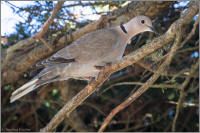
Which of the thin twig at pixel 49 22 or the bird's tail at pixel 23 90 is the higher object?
the thin twig at pixel 49 22

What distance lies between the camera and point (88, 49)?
10.2 feet

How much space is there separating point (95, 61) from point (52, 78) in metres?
0.54

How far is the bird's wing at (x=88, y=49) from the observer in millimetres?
2971

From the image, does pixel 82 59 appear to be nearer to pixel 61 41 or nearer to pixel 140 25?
pixel 140 25

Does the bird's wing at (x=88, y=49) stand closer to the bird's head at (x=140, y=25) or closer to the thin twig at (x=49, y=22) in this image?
the bird's head at (x=140, y=25)

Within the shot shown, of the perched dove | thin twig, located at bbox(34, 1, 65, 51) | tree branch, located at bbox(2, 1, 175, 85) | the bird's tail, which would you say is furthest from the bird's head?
the bird's tail

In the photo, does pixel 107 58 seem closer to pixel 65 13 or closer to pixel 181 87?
pixel 181 87

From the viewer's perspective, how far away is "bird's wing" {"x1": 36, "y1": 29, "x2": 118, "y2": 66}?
2971 millimetres

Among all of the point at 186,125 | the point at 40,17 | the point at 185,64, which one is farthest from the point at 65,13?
the point at 186,125

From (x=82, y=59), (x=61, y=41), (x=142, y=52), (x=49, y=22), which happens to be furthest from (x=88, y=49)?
(x=61, y=41)

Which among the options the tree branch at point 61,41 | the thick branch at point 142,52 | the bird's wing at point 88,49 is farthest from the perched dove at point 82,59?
the tree branch at point 61,41

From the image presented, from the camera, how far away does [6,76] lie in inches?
172

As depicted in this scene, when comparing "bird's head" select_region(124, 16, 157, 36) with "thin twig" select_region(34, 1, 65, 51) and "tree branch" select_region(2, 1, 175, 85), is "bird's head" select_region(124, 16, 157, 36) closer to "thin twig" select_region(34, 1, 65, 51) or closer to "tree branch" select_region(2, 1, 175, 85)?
"tree branch" select_region(2, 1, 175, 85)

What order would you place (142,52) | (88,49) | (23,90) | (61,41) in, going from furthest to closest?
1. (61,41)
2. (88,49)
3. (23,90)
4. (142,52)
